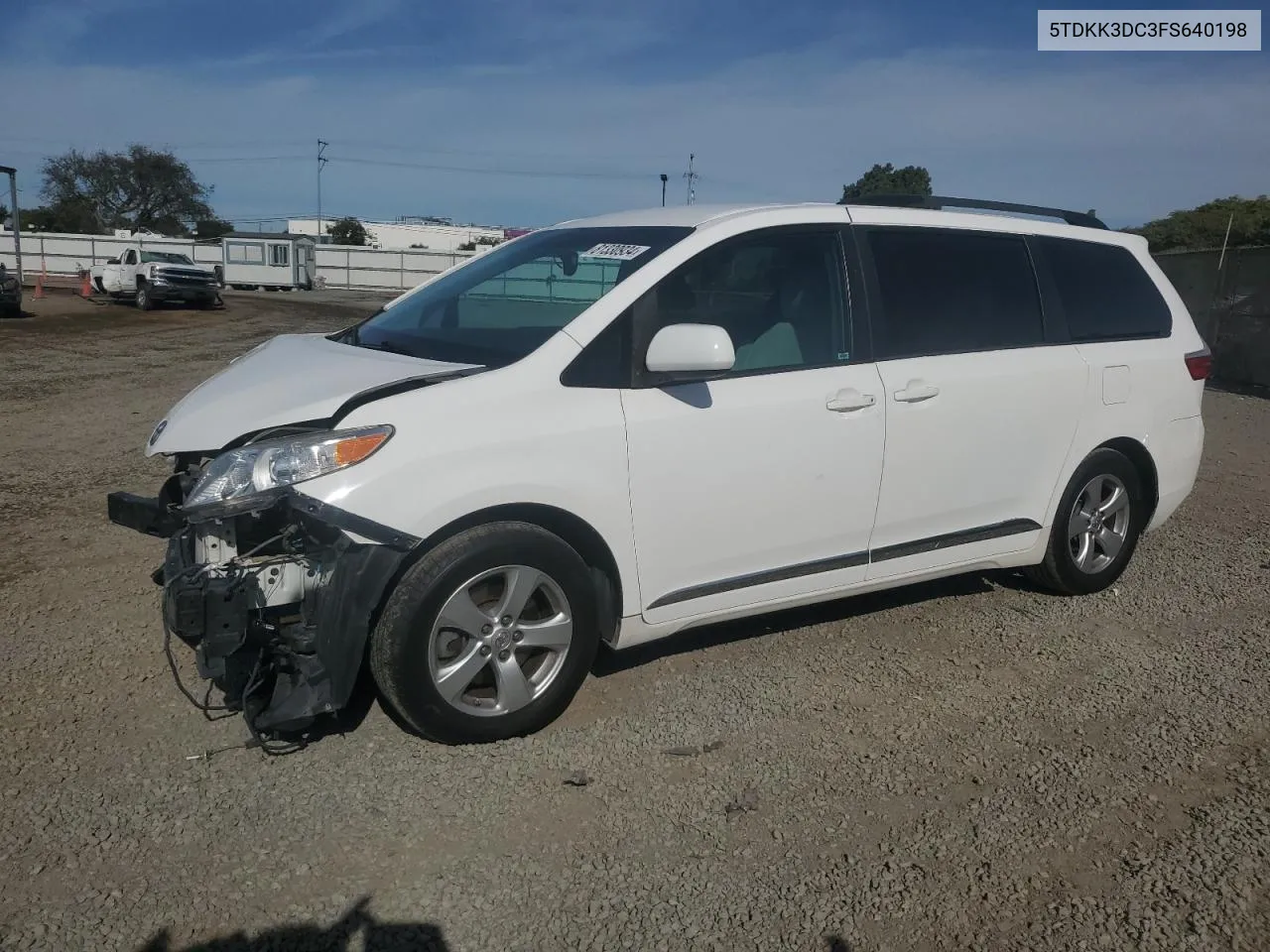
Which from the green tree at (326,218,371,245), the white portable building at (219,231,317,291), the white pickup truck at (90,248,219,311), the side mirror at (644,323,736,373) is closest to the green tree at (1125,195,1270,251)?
the white pickup truck at (90,248,219,311)

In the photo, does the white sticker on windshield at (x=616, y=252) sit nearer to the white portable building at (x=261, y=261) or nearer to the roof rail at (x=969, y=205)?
the roof rail at (x=969, y=205)

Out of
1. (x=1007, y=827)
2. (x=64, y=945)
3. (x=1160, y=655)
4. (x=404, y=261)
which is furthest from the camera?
(x=404, y=261)

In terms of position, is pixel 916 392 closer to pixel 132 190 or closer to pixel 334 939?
pixel 334 939

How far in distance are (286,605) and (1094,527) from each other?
387 centimetres

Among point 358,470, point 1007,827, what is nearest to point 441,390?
point 358,470

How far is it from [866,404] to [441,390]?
1.72 m

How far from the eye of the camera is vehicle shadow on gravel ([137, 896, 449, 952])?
8.54 feet

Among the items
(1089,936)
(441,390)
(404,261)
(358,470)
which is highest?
(404,261)

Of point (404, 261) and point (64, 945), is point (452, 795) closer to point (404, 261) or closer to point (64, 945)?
point (64, 945)

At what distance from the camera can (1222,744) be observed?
12.7ft

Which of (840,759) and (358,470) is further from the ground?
(358,470)

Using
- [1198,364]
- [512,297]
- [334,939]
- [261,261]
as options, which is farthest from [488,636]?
[261,261]

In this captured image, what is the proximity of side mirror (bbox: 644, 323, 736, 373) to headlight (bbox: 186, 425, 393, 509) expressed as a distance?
94 cm

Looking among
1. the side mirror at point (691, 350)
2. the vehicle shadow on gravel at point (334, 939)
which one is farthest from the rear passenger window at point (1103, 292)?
the vehicle shadow on gravel at point (334, 939)
